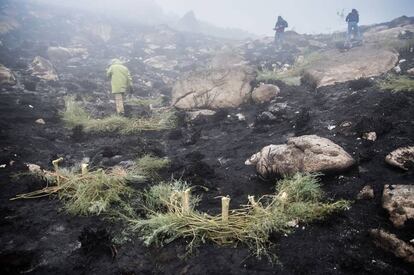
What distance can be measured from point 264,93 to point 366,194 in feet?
21.1

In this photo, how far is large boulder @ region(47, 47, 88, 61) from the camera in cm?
1866

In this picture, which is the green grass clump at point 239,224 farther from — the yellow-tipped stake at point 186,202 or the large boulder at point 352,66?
the large boulder at point 352,66

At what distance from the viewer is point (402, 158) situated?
504 centimetres

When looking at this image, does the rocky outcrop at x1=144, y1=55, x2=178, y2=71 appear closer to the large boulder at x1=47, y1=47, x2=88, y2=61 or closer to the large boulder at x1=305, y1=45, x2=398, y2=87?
Answer: the large boulder at x1=47, y1=47, x2=88, y2=61

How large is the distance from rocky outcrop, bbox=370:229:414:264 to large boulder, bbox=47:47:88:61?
19.3m

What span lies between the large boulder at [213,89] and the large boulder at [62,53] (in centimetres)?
1087

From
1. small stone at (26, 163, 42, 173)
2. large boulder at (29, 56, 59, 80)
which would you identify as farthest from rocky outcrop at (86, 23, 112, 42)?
small stone at (26, 163, 42, 173)

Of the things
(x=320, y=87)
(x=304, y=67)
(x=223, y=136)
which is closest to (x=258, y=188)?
(x=223, y=136)

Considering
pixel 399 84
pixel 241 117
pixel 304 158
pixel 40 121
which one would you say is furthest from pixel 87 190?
pixel 399 84

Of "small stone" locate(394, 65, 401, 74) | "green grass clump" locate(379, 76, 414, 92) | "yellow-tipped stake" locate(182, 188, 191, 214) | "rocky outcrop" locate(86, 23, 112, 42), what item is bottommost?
"yellow-tipped stake" locate(182, 188, 191, 214)

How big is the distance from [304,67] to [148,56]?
40.7ft

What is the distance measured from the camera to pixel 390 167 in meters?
5.13

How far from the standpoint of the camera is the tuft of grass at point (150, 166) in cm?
618

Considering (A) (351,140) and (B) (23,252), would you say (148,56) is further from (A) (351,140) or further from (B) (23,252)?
(B) (23,252)
